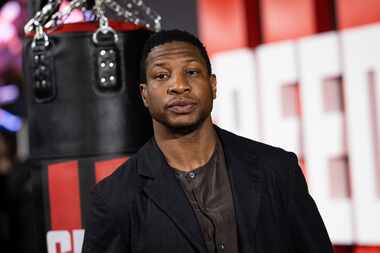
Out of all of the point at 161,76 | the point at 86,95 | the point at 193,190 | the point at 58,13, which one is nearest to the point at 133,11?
the point at 58,13

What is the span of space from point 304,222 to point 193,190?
256 millimetres

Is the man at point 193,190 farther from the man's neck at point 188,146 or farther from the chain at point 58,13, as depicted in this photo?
the chain at point 58,13

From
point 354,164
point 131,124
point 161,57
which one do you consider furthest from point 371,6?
point 161,57

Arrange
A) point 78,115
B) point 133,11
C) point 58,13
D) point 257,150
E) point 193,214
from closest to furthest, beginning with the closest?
point 193,214 < point 257,150 < point 78,115 < point 58,13 < point 133,11

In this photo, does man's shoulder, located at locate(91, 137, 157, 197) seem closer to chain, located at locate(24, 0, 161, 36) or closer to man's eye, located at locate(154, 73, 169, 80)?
man's eye, located at locate(154, 73, 169, 80)

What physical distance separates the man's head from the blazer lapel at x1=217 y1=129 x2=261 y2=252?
12cm

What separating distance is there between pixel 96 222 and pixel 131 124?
62 centimetres

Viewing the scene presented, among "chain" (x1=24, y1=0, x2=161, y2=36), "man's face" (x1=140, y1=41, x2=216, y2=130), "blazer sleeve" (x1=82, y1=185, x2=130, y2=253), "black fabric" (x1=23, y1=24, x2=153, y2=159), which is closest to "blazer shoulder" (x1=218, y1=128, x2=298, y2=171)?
"man's face" (x1=140, y1=41, x2=216, y2=130)

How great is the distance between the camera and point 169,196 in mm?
1584

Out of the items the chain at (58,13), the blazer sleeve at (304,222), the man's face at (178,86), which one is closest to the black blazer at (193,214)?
the blazer sleeve at (304,222)

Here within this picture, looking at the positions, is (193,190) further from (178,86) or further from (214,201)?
(178,86)

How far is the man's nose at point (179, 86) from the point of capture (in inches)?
61.6

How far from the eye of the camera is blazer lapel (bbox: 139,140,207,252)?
5.03 feet

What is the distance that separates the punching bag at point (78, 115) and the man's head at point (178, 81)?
51cm
